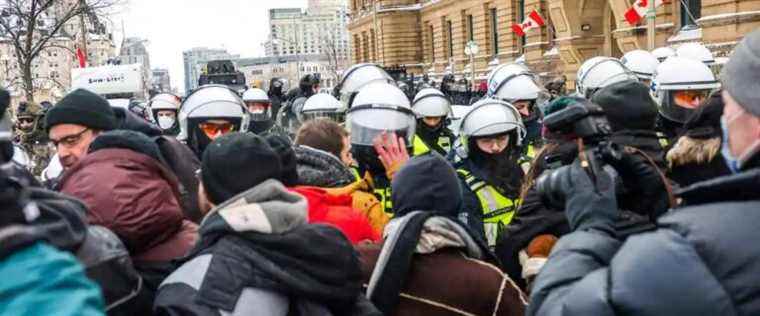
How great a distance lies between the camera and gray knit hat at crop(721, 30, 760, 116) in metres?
1.96

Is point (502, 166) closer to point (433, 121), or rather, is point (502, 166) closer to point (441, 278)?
point (441, 278)

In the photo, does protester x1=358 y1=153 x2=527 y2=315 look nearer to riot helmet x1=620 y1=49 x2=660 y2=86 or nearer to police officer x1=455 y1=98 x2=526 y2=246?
police officer x1=455 y1=98 x2=526 y2=246

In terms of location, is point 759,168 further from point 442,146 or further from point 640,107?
point 442,146

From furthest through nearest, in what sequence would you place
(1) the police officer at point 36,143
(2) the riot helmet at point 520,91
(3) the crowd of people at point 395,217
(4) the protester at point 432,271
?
(1) the police officer at point 36,143 → (2) the riot helmet at point 520,91 → (4) the protester at point 432,271 → (3) the crowd of people at point 395,217

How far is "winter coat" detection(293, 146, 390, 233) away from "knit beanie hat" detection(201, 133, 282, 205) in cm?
111

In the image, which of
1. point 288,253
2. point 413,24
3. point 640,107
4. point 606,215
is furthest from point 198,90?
point 413,24

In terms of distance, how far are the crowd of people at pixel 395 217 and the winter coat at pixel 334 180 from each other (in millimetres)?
12

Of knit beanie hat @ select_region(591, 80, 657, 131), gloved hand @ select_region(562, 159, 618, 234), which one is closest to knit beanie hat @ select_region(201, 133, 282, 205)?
gloved hand @ select_region(562, 159, 618, 234)

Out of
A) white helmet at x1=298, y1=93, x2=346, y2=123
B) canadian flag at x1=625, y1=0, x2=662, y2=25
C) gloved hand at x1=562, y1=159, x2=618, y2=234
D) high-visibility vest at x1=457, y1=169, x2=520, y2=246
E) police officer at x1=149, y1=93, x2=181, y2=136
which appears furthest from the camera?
canadian flag at x1=625, y1=0, x2=662, y2=25

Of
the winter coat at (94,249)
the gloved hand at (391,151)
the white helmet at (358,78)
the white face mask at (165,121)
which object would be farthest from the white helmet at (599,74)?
the winter coat at (94,249)

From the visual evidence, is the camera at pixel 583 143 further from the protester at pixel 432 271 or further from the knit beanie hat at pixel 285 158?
the knit beanie hat at pixel 285 158

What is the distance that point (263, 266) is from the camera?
2.61 meters

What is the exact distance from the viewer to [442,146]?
8094 mm

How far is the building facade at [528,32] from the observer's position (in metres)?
20.1
